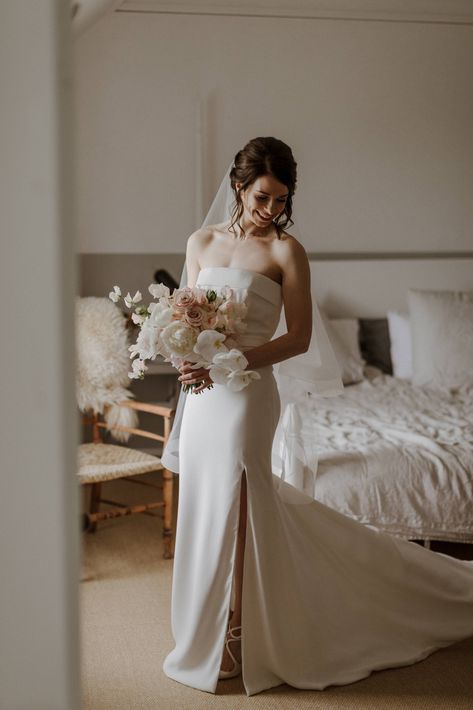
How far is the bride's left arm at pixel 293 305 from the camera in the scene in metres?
2.25

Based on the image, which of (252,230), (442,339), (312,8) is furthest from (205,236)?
(312,8)

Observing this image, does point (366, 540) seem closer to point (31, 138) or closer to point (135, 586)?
point (135, 586)

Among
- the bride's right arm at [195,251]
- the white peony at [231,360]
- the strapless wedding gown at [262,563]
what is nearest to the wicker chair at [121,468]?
the strapless wedding gown at [262,563]

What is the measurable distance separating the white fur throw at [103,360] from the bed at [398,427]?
3.03 feet

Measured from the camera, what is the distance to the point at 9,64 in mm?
547

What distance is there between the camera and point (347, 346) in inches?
179

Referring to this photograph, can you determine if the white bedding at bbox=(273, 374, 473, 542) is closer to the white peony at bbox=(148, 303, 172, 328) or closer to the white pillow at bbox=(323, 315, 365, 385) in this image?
the white peony at bbox=(148, 303, 172, 328)

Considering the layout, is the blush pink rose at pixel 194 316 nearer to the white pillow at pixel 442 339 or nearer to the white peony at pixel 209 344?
the white peony at pixel 209 344

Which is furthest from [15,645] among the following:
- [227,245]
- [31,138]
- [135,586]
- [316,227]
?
[316,227]

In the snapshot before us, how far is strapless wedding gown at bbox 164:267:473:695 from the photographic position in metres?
2.26

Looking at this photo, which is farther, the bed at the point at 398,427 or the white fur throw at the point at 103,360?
the white fur throw at the point at 103,360

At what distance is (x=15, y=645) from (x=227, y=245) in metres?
1.88

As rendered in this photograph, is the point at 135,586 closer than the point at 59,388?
No

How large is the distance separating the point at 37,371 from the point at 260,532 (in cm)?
178
